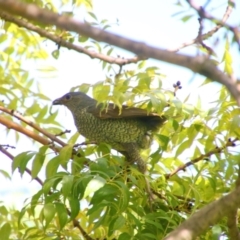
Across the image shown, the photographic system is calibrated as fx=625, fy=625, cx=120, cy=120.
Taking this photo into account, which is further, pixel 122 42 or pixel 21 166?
pixel 21 166

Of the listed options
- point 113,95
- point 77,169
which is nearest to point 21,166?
point 77,169

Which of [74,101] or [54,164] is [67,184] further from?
[74,101]

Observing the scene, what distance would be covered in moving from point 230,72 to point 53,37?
1.36 m

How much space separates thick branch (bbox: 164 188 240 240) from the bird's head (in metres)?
2.93

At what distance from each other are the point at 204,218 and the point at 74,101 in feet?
10.5

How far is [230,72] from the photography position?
3.67 m

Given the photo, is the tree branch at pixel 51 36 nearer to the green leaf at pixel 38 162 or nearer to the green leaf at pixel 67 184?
the green leaf at pixel 38 162

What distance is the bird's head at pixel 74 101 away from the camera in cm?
540

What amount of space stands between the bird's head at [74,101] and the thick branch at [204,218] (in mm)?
2933

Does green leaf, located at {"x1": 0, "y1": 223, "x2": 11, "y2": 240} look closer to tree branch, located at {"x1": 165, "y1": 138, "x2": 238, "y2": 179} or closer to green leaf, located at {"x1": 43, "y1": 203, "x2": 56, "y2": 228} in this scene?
green leaf, located at {"x1": 43, "y1": 203, "x2": 56, "y2": 228}

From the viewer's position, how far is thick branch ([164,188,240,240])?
227 centimetres

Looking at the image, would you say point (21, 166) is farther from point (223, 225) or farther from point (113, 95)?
point (223, 225)

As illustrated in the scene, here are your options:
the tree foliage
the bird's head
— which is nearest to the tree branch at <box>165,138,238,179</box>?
the tree foliage

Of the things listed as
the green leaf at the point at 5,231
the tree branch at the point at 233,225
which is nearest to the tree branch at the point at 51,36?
the green leaf at the point at 5,231
